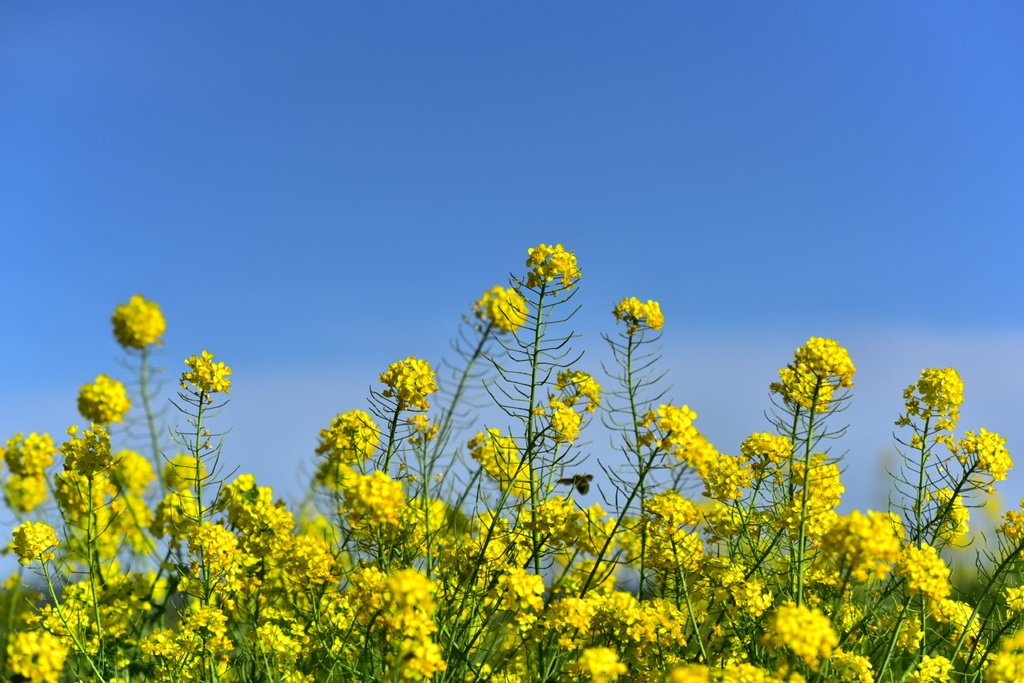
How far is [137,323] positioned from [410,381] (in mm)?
3143

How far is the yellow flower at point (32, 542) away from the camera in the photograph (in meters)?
4.07

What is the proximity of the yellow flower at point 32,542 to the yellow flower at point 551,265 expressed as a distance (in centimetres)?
270

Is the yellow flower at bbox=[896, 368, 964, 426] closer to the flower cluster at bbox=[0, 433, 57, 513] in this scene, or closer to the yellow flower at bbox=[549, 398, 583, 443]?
the yellow flower at bbox=[549, 398, 583, 443]

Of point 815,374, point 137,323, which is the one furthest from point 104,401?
point 815,374

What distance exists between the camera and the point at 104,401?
20.0ft

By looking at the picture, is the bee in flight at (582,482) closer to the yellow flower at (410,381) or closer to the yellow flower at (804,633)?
the yellow flower at (410,381)

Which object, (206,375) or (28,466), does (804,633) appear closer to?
(206,375)

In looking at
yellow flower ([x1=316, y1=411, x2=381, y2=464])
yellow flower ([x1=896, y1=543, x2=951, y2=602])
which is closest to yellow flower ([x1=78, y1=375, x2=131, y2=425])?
yellow flower ([x1=316, y1=411, x2=381, y2=464])

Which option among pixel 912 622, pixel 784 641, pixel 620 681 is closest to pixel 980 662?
pixel 912 622

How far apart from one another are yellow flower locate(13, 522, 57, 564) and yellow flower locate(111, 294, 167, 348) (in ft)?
7.24

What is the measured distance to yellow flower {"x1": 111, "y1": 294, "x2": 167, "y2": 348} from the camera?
611 centimetres

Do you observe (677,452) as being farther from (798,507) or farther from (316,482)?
(316,482)

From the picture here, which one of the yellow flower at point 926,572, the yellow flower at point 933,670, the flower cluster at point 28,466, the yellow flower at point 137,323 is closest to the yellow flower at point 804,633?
the yellow flower at point 926,572

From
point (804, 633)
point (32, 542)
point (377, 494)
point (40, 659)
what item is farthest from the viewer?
point (32, 542)
